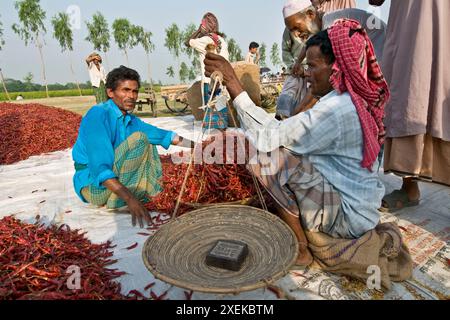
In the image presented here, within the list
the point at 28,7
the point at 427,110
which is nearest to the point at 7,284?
the point at 427,110

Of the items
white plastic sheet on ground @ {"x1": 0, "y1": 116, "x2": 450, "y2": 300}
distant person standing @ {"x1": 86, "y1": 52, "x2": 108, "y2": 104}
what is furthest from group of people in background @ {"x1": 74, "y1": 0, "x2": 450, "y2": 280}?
distant person standing @ {"x1": 86, "y1": 52, "x2": 108, "y2": 104}

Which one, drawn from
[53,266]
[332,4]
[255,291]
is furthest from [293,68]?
[53,266]

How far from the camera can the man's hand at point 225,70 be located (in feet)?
5.71

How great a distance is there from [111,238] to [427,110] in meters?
2.72

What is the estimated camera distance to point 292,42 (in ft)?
11.0

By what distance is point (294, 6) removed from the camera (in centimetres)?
277

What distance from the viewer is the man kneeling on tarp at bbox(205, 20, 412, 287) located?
1617mm

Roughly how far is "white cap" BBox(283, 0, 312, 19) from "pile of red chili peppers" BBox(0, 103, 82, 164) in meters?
4.73

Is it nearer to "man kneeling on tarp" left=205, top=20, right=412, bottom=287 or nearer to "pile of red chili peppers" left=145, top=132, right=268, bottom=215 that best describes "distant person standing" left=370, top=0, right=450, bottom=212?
"man kneeling on tarp" left=205, top=20, right=412, bottom=287

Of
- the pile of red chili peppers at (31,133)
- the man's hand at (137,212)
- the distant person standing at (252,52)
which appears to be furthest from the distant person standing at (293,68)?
the distant person standing at (252,52)

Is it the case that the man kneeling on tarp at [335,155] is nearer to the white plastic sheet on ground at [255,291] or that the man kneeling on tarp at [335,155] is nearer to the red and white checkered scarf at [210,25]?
the white plastic sheet on ground at [255,291]

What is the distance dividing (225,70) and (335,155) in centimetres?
82

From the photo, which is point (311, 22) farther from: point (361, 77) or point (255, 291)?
point (255, 291)

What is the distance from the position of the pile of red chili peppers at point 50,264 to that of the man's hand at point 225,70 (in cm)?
136
